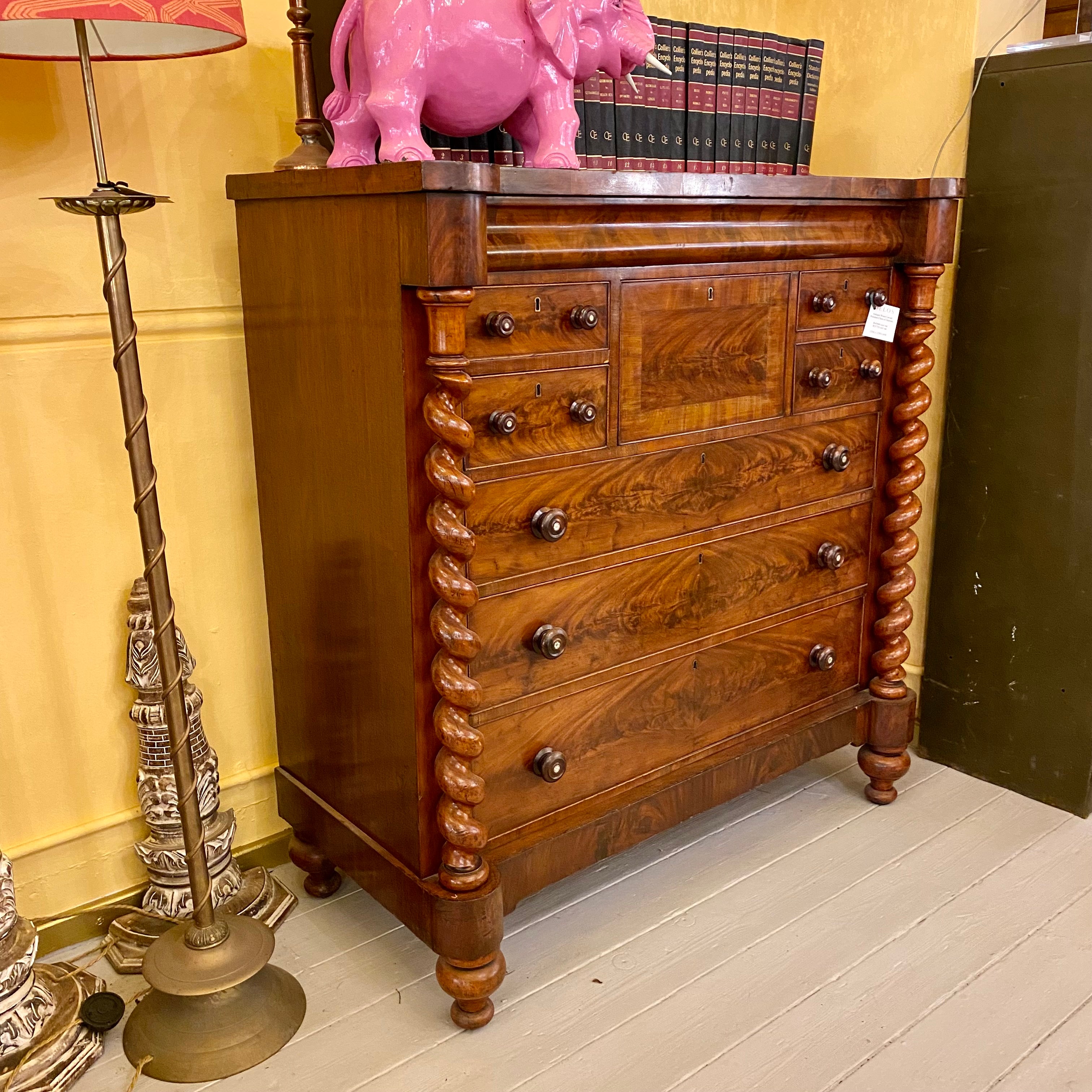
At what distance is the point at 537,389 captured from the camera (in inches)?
58.6

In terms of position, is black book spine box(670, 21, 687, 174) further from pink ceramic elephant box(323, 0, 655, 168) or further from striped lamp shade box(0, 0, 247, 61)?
striped lamp shade box(0, 0, 247, 61)

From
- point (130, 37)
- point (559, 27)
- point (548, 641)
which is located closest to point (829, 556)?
point (548, 641)

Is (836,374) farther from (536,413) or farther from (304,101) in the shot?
(304,101)

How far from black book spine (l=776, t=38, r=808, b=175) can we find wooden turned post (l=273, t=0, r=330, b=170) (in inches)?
34.8

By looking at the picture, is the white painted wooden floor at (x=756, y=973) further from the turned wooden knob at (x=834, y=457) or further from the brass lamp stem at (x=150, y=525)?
the turned wooden knob at (x=834, y=457)

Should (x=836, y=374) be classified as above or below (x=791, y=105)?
below

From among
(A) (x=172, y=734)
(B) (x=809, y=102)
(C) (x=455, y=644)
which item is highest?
(B) (x=809, y=102)

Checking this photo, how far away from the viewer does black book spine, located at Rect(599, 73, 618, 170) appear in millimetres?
1769

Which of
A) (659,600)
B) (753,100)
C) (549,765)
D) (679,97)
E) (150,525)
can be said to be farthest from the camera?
(753,100)

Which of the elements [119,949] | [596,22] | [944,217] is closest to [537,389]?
[596,22]

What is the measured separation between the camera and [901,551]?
81.7 inches

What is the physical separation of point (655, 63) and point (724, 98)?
0.26 meters

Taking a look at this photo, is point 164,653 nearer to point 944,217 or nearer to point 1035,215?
point 944,217

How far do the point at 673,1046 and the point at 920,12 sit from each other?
2.01 metres
